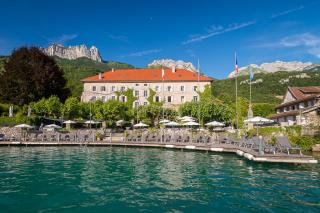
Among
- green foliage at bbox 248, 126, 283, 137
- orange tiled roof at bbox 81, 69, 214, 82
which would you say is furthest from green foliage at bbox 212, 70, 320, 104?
green foliage at bbox 248, 126, 283, 137

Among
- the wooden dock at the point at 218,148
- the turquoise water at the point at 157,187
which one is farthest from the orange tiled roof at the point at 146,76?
the turquoise water at the point at 157,187

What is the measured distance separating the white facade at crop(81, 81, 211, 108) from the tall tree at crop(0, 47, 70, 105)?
9.99m

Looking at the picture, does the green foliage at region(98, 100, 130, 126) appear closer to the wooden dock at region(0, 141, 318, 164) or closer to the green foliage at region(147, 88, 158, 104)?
the green foliage at region(147, 88, 158, 104)

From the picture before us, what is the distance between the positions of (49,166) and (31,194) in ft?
21.1

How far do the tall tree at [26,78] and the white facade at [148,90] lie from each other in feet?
32.8

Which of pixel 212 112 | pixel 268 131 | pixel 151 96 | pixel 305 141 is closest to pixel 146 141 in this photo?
pixel 268 131

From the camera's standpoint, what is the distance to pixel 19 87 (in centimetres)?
4312

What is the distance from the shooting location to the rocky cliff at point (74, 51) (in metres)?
170

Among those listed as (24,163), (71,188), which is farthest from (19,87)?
(71,188)

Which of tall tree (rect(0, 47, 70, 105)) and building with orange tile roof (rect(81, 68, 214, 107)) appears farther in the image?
building with orange tile roof (rect(81, 68, 214, 107))

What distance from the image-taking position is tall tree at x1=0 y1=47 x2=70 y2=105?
42.9 meters

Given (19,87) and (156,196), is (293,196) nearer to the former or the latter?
(156,196)

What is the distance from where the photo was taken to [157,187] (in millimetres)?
11742

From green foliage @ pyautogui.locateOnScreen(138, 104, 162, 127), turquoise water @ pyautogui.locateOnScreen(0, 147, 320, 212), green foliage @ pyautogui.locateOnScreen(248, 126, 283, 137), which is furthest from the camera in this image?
green foliage @ pyautogui.locateOnScreen(138, 104, 162, 127)
